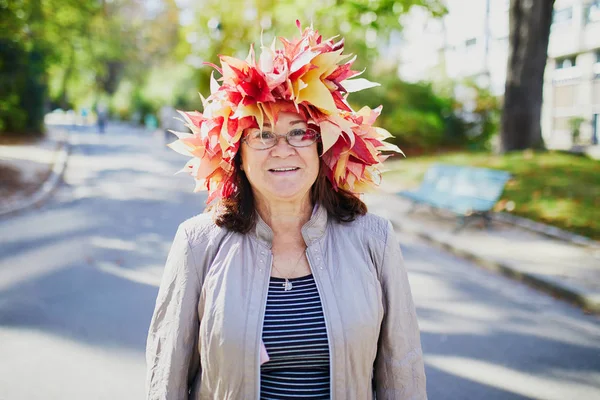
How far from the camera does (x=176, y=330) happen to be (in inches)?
86.7

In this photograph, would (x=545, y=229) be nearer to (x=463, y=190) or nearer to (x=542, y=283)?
(x=463, y=190)

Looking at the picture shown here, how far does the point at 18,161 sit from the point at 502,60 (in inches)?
1042

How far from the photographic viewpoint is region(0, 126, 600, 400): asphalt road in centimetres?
420

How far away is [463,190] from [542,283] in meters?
3.57

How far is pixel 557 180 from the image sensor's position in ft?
36.8

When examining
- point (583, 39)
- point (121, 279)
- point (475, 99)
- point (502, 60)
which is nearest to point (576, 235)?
point (121, 279)

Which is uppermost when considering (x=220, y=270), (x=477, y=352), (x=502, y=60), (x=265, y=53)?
(x=502, y=60)

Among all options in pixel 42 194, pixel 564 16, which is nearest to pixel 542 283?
pixel 42 194

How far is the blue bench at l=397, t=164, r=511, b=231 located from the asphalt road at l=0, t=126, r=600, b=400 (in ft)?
3.56

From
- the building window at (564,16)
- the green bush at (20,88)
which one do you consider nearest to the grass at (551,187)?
A: the green bush at (20,88)

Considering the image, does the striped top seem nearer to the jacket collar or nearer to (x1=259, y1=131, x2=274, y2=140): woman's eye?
the jacket collar

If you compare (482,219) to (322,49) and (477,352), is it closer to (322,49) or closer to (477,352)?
(477,352)

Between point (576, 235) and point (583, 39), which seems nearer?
point (576, 235)

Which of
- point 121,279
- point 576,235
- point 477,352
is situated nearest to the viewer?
point 477,352
